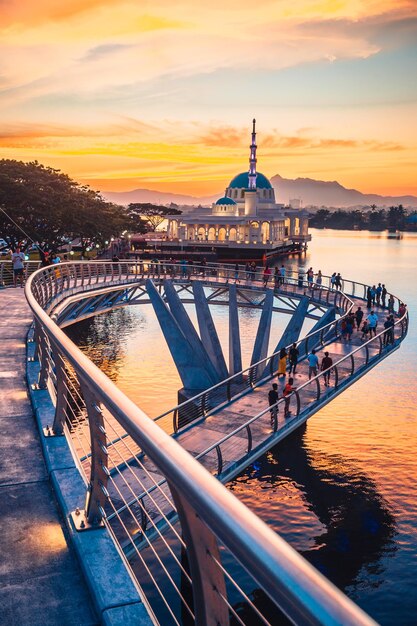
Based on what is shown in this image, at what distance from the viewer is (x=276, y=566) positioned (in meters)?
1.61

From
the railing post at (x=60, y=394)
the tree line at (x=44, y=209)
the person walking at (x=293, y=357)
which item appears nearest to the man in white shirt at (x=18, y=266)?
the person walking at (x=293, y=357)

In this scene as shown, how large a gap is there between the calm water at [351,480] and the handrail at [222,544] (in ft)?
60.5

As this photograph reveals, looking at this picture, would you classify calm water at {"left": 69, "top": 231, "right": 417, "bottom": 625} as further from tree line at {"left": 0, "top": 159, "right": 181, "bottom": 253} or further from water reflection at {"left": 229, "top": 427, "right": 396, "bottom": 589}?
tree line at {"left": 0, "top": 159, "right": 181, "bottom": 253}

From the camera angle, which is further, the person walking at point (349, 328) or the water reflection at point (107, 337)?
the water reflection at point (107, 337)

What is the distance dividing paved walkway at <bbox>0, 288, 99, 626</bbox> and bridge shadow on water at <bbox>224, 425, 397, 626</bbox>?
1453 centimetres

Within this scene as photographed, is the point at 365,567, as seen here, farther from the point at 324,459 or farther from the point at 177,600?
the point at 324,459

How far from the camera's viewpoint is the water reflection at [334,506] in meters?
21.1

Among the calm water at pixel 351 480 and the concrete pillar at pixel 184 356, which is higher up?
the concrete pillar at pixel 184 356

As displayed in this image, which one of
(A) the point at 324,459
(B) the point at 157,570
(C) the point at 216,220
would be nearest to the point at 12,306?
(B) the point at 157,570

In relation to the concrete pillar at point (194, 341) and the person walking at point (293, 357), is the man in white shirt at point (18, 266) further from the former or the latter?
the person walking at point (293, 357)

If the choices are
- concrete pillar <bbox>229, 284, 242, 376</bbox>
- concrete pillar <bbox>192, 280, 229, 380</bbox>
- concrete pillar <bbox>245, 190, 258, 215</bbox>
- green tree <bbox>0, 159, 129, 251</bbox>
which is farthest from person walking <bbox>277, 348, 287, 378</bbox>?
concrete pillar <bbox>245, 190, 258, 215</bbox>

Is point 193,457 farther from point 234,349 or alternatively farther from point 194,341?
point 234,349

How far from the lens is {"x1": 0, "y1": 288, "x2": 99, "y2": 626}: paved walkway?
11.7ft

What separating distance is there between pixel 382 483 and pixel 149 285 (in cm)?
1555
